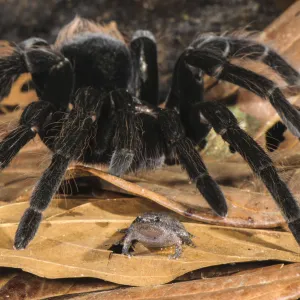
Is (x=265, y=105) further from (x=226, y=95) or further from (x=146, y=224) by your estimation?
(x=146, y=224)

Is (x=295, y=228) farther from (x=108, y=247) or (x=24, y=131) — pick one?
(x=24, y=131)

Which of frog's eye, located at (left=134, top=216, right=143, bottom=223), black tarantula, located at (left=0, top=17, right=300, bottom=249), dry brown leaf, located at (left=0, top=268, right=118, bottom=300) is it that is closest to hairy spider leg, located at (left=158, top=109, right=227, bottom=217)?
black tarantula, located at (left=0, top=17, right=300, bottom=249)

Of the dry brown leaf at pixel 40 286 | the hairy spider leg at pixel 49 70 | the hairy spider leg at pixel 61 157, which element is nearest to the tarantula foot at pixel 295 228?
the dry brown leaf at pixel 40 286

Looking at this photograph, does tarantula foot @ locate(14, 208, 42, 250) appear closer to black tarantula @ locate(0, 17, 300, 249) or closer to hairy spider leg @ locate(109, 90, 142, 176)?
black tarantula @ locate(0, 17, 300, 249)

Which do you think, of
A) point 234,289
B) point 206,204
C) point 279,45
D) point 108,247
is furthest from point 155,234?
point 279,45

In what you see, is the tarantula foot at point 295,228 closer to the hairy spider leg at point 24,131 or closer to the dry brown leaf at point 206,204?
the dry brown leaf at point 206,204
